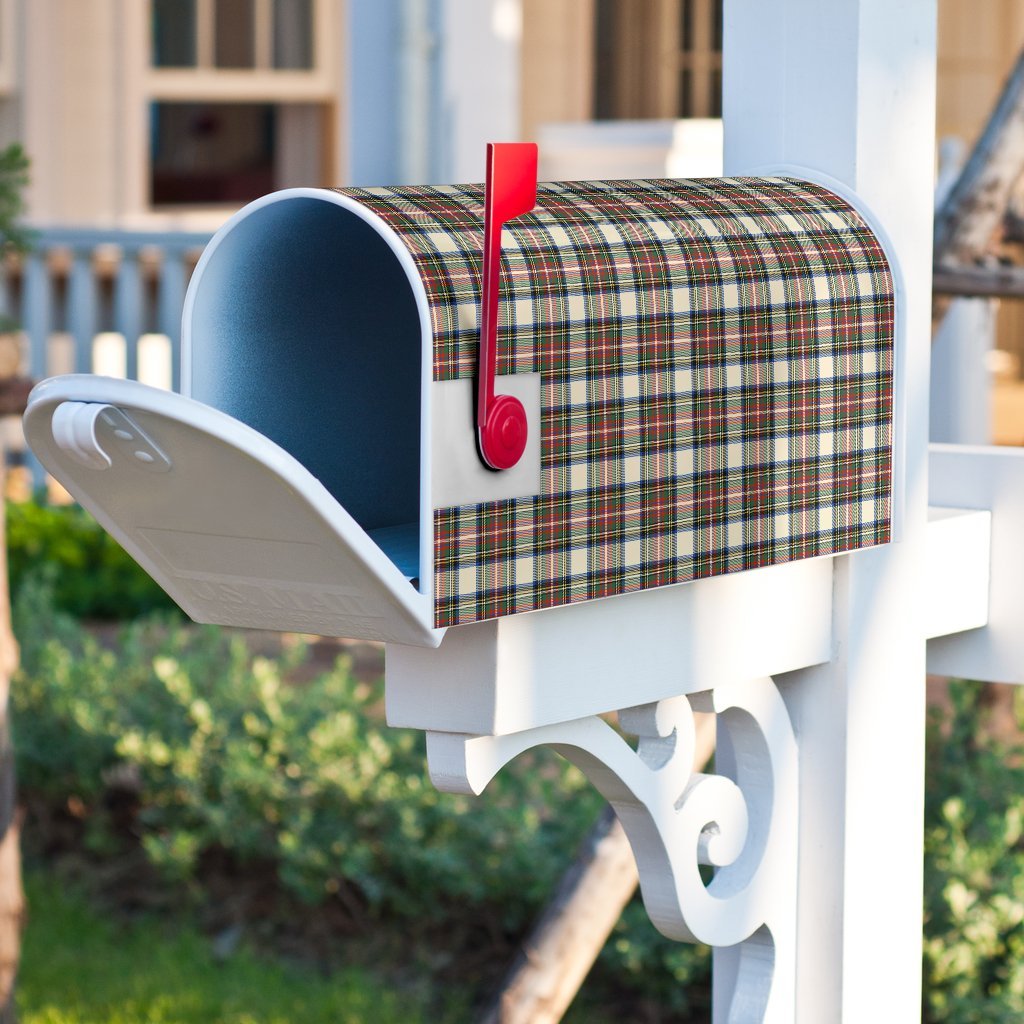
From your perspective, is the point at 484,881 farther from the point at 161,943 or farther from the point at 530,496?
the point at 530,496

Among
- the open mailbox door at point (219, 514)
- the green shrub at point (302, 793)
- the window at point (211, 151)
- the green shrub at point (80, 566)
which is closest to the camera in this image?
the open mailbox door at point (219, 514)

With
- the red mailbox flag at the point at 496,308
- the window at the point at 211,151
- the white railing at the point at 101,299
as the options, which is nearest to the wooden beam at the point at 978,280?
the red mailbox flag at the point at 496,308

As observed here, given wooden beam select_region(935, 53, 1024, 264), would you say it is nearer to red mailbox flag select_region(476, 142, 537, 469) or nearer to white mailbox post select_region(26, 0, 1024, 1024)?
white mailbox post select_region(26, 0, 1024, 1024)

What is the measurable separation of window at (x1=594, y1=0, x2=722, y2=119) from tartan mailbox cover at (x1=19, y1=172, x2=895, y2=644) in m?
8.80

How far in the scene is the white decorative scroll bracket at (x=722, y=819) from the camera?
4.23 ft

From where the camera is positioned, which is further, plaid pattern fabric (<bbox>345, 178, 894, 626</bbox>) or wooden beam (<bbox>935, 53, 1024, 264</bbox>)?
wooden beam (<bbox>935, 53, 1024, 264</bbox>)

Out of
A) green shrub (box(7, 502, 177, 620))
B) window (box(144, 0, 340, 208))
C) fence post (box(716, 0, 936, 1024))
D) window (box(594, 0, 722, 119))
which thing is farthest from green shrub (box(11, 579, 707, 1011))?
window (box(594, 0, 722, 119))

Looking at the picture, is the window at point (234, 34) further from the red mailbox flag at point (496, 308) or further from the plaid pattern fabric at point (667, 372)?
the red mailbox flag at point (496, 308)

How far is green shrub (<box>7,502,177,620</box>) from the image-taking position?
5.97 meters

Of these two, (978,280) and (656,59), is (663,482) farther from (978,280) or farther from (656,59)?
(656,59)

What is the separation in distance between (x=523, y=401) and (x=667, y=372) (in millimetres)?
141

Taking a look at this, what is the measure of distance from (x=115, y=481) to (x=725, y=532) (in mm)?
430

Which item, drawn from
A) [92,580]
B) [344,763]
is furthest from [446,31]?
[344,763]

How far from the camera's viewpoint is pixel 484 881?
3.49 m
